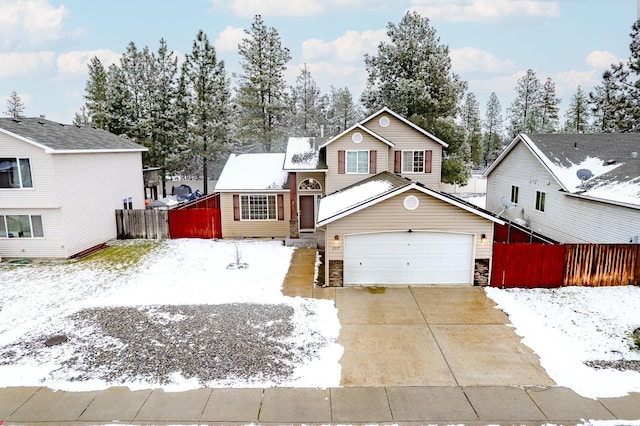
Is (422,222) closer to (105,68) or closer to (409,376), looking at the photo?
(409,376)

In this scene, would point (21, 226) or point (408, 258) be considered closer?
point (408, 258)

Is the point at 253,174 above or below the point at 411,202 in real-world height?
above

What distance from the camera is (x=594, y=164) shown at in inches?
699

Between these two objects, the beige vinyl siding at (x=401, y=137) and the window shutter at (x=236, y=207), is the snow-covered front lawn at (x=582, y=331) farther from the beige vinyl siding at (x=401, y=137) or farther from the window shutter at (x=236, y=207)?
the window shutter at (x=236, y=207)

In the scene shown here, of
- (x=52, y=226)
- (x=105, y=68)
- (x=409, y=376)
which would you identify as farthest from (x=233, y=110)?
(x=409, y=376)

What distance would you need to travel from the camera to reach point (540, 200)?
1925 cm

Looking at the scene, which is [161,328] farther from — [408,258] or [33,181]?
[33,181]

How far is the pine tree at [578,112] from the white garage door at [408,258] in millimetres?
44117

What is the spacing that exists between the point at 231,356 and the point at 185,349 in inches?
45.8

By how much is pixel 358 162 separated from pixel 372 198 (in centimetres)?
680

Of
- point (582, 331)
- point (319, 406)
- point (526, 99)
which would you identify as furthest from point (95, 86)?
point (526, 99)

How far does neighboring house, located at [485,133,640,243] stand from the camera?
14.5m

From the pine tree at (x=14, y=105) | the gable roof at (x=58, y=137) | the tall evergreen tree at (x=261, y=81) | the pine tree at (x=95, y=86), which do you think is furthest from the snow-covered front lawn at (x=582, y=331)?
the pine tree at (x=14, y=105)

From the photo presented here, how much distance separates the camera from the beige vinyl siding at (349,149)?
62.8 feet
